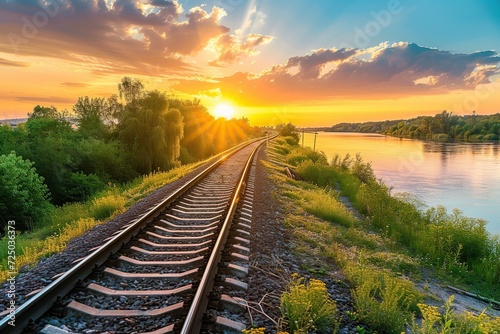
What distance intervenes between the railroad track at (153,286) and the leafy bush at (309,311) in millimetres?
593

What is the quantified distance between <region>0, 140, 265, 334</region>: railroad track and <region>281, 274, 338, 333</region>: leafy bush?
0.59 m

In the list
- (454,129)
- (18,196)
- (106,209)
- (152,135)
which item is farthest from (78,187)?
(454,129)

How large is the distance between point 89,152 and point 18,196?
484 inches

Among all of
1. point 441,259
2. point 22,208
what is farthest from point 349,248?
point 22,208

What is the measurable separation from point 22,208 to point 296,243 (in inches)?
581

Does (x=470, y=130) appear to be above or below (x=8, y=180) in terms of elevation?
above

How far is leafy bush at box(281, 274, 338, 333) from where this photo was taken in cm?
389

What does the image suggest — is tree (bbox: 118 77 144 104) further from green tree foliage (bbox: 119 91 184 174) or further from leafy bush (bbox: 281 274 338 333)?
leafy bush (bbox: 281 274 338 333)

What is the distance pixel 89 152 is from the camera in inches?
1082

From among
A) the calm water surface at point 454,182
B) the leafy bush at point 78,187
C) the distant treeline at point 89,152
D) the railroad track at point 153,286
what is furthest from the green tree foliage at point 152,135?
the railroad track at point 153,286

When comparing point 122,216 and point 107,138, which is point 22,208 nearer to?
point 122,216

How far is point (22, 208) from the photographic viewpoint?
15.9m

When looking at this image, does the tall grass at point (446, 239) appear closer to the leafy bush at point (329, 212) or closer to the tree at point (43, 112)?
the leafy bush at point (329, 212)

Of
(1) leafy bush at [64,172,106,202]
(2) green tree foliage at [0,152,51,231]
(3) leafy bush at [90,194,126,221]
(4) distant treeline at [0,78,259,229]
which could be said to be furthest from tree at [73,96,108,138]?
(3) leafy bush at [90,194,126,221]
